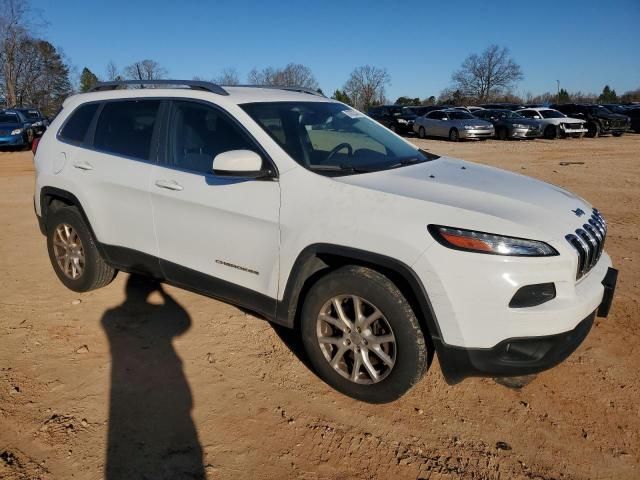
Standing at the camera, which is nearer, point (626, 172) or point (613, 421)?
point (613, 421)

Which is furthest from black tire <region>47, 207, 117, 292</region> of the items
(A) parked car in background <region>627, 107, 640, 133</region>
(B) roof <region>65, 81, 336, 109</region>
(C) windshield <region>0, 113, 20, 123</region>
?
(A) parked car in background <region>627, 107, 640, 133</region>

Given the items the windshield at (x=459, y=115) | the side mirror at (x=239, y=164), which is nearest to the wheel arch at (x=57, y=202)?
the side mirror at (x=239, y=164)

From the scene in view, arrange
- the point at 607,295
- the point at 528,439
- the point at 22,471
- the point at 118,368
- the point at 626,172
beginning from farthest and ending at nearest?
the point at 626,172 → the point at 118,368 → the point at 607,295 → the point at 528,439 → the point at 22,471

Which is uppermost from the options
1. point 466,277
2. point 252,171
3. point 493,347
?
point 252,171

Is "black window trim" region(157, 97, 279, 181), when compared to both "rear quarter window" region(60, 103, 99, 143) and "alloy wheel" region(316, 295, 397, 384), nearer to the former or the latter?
"alloy wheel" region(316, 295, 397, 384)

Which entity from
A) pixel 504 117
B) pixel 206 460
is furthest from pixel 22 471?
pixel 504 117

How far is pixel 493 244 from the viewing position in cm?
248

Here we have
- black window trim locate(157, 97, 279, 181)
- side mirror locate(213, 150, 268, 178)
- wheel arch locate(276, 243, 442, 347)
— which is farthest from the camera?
black window trim locate(157, 97, 279, 181)

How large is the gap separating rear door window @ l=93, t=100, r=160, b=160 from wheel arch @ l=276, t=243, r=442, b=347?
165cm

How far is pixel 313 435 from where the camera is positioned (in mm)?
2752

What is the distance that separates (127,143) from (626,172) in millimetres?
12232

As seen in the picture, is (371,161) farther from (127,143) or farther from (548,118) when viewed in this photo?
(548,118)

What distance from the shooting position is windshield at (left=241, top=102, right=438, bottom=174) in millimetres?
3266

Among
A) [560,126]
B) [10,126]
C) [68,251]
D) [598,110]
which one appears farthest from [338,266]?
[598,110]
